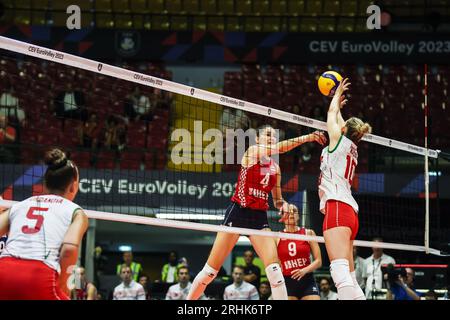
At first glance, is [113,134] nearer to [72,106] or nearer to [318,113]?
[72,106]

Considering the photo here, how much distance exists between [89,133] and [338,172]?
11.6 metres

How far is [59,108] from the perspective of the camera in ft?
67.7

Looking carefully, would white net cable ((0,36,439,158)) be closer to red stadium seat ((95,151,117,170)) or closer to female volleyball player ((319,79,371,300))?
female volleyball player ((319,79,371,300))

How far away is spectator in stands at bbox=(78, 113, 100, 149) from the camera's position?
19.2 m

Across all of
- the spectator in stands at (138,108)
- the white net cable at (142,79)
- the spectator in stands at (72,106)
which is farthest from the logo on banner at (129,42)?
the white net cable at (142,79)

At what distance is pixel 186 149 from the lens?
1814 cm

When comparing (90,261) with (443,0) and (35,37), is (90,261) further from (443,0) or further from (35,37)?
(443,0)

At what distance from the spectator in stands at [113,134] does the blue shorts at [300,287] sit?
7.68m

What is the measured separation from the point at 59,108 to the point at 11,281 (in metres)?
15.3

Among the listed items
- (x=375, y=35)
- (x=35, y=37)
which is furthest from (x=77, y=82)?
(x=375, y=35)

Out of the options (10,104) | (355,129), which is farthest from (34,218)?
(10,104)

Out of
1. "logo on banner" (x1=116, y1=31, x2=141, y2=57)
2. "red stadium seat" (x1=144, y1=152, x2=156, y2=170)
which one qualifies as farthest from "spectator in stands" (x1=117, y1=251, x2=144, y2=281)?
"logo on banner" (x1=116, y1=31, x2=141, y2=57)

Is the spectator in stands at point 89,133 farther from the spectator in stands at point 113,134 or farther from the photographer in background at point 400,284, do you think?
the photographer in background at point 400,284

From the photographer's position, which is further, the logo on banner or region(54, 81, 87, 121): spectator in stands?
the logo on banner
